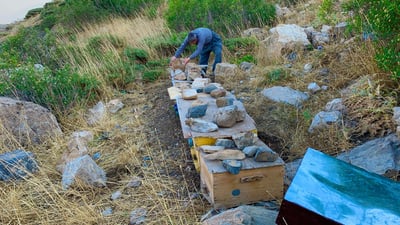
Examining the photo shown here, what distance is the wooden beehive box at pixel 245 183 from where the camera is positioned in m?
3.07

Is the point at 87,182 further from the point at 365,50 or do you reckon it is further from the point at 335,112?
the point at 365,50

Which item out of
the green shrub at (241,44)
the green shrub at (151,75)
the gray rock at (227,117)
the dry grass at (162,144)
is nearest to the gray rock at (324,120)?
the dry grass at (162,144)

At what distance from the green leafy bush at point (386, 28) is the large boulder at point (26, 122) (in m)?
3.84

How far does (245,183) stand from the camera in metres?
3.11

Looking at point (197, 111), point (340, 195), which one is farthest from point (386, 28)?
point (340, 195)

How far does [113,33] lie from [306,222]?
27.7 ft

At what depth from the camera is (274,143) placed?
167 inches

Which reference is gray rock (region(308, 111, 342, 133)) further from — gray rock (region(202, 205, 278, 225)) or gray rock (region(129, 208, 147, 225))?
gray rock (region(129, 208, 147, 225))

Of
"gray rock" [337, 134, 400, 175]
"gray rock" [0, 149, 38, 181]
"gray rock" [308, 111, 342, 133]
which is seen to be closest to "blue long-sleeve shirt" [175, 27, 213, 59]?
"gray rock" [308, 111, 342, 133]

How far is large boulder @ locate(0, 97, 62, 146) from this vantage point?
4.91 m

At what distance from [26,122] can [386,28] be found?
167 inches

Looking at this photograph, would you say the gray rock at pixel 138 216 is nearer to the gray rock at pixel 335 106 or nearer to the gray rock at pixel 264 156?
the gray rock at pixel 264 156

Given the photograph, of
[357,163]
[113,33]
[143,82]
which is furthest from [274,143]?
[113,33]

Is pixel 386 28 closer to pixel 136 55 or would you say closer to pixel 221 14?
pixel 136 55
